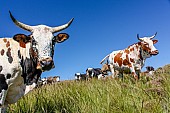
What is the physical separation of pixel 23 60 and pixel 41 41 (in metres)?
0.51

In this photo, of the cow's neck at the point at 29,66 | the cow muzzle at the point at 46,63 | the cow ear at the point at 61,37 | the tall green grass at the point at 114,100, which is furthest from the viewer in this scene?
the cow ear at the point at 61,37

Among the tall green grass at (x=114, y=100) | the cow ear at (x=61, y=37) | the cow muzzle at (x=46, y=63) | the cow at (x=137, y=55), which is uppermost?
the cow at (x=137, y=55)

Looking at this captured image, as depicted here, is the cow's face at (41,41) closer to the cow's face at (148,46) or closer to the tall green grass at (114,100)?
the tall green grass at (114,100)

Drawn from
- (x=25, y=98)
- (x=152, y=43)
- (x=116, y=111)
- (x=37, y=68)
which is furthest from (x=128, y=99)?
(x=152, y=43)

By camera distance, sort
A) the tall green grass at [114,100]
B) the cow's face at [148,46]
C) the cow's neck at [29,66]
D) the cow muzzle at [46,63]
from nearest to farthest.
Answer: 1. the tall green grass at [114,100]
2. the cow muzzle at [46,63]
3. the cow's neck at [29,66]
4. the cow's face at [148,46]

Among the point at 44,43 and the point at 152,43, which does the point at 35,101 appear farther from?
the point at 152,43

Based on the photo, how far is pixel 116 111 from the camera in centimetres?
339

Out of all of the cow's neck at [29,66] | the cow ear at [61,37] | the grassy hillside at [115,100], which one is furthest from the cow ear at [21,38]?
the grassy hillside at [115,100]

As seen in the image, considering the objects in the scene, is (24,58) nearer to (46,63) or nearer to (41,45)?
(41,45)

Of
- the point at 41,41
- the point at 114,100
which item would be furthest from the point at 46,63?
the point at 114,100

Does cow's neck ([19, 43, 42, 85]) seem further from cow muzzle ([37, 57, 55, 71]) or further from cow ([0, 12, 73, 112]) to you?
cow muzzle ([37, 57, 55, 71])

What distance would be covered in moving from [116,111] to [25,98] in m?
3.03

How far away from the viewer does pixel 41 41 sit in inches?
195

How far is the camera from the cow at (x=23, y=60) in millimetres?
4582
